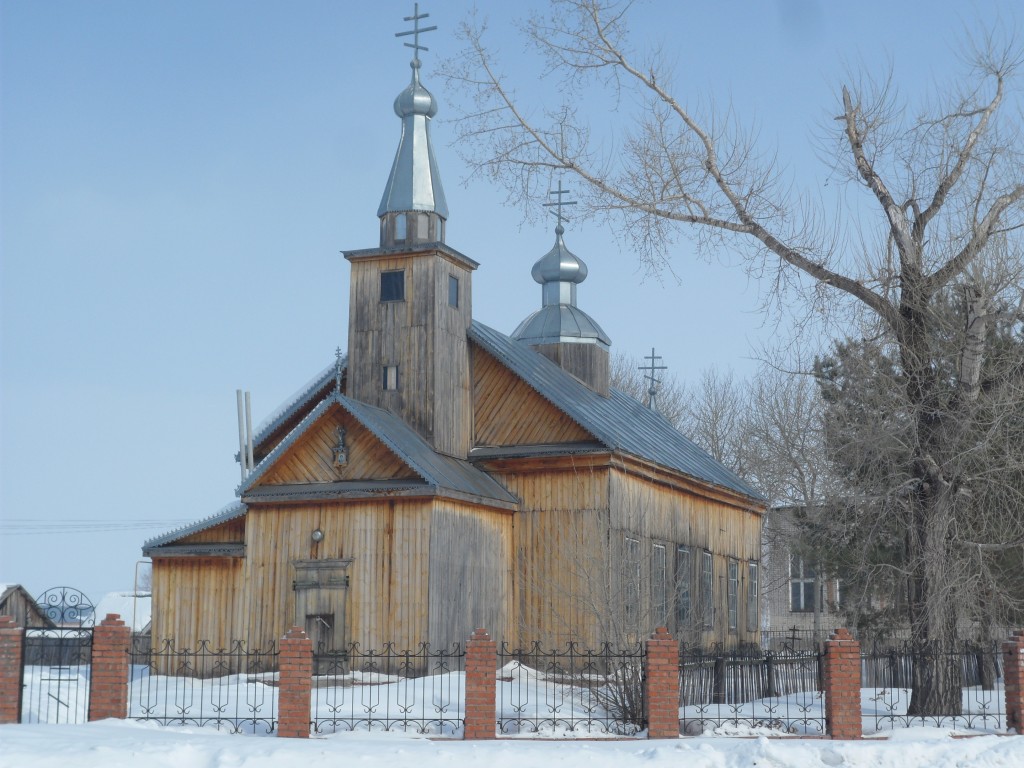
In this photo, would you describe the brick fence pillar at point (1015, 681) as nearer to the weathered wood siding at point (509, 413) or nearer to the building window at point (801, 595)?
the weathered wood siding at point (509, 413)

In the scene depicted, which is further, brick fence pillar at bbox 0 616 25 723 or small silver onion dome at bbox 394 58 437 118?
small silver onion dome at bbox 394 58 437 118

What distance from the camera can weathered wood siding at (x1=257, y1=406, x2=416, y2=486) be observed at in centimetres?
2345

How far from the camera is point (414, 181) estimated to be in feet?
87.5

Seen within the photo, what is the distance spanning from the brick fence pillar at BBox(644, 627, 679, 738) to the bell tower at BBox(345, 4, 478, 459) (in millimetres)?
9926

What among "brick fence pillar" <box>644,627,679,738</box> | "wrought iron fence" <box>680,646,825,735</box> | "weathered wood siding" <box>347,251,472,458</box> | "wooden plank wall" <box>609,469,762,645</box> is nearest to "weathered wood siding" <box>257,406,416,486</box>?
"weathered wood siding" <box>347,251,472,458</box>

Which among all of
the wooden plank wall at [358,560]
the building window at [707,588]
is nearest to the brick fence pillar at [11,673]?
the wooden plank wall at [358,560]

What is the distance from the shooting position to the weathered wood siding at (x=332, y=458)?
23453 mm

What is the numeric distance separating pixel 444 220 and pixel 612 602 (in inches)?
362

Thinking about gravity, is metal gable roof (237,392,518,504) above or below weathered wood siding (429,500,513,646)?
above

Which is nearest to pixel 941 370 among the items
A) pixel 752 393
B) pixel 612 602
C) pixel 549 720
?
pixel 612 602

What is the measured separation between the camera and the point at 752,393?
50906mm

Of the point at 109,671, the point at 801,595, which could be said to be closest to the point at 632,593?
the point at 109,671

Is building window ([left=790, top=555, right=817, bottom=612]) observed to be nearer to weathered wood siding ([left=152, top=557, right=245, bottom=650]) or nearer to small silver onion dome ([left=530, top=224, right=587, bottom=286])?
small silver onion dome ([left=530, top=224, right=587, bottom=286])

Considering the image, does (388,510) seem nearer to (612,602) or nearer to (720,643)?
(612,602)
